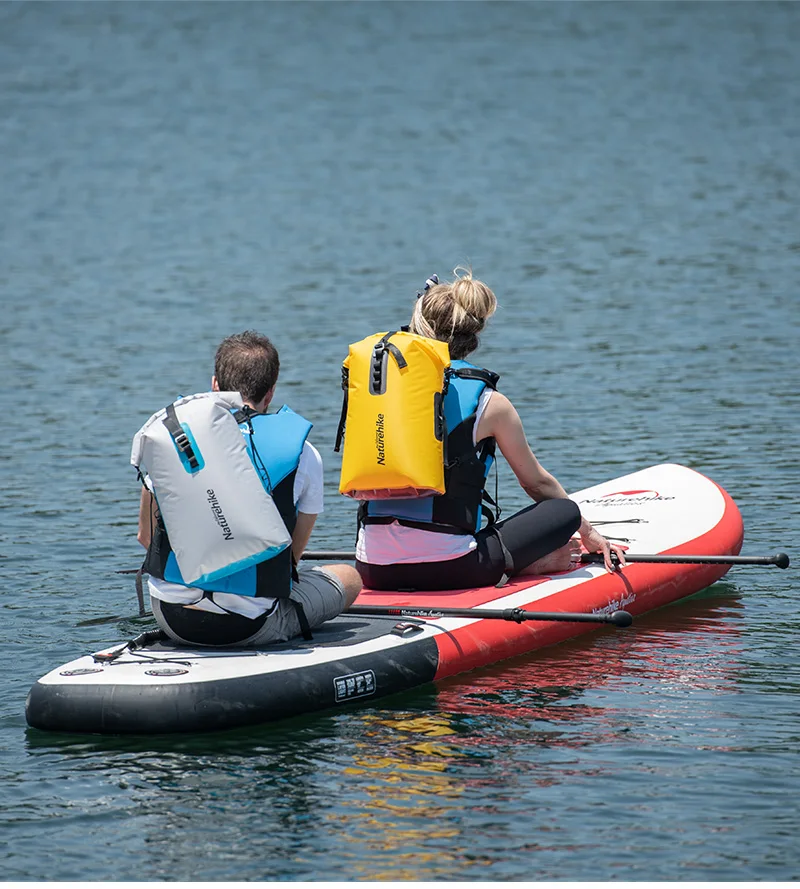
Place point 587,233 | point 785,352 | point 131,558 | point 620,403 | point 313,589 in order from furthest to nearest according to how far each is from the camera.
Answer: point 587,233
point 785,352
point 620,403
point 131,558
point 313,589

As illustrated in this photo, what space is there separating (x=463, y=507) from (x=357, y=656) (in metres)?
0.97

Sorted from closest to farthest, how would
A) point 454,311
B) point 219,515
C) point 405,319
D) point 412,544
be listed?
point 219,515
point 454,311
point 412,544
point 405,319

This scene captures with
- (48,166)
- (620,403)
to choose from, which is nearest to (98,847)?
(620,403)

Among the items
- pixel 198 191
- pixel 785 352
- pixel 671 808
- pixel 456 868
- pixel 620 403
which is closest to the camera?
pixel 456 868

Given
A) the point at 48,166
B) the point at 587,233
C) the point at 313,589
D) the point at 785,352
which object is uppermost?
the point at 48,166

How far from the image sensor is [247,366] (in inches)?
245

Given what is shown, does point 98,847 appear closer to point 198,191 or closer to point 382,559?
point 382,559

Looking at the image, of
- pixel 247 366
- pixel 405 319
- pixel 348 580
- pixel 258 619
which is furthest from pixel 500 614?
pixel 405 319

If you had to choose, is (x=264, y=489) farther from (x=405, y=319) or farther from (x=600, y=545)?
(x=405, y=319)

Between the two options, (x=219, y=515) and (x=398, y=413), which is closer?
(x=219, y=515)

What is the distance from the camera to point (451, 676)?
22.7 feet

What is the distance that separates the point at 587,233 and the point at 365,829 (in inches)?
642

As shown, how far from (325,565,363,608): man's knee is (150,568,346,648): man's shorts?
45mm

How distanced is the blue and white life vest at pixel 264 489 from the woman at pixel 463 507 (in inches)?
40.0
